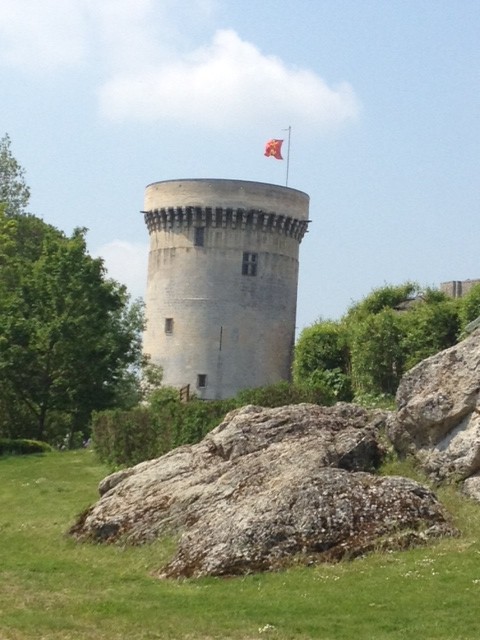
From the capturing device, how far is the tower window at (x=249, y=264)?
70375mm

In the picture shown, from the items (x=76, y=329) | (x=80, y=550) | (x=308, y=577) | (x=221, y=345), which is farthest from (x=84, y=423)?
(x=308, y=577)

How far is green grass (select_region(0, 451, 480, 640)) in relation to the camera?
13.0 m

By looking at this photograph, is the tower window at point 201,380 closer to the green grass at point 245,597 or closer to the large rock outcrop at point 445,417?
the large rock outcrop at point 445,417

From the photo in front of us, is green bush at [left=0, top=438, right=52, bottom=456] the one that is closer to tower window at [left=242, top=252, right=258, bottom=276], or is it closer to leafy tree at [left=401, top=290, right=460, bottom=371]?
leafy tree at [left=401, top=290, right=460, bottom=371]

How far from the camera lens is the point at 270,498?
1773 cm

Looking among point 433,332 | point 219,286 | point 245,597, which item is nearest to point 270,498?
point 245,597

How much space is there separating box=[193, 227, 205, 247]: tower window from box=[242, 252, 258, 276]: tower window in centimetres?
267

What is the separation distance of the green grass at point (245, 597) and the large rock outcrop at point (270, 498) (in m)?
0.47

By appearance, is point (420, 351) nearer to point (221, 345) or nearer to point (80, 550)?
point (221, 345)

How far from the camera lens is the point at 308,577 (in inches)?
617

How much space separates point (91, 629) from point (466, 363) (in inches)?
400

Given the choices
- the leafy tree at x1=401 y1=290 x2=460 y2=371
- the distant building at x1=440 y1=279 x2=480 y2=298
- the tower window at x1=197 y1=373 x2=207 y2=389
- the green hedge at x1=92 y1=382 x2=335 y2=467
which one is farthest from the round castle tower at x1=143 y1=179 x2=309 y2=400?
the green hedge at x1=92 y1=382 x2=335 y2=467

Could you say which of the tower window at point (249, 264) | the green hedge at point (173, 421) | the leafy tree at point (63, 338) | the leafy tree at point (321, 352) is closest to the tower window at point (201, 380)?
the tower window at point (249, 264)

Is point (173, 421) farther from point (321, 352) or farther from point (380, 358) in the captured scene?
point (321, 352)
